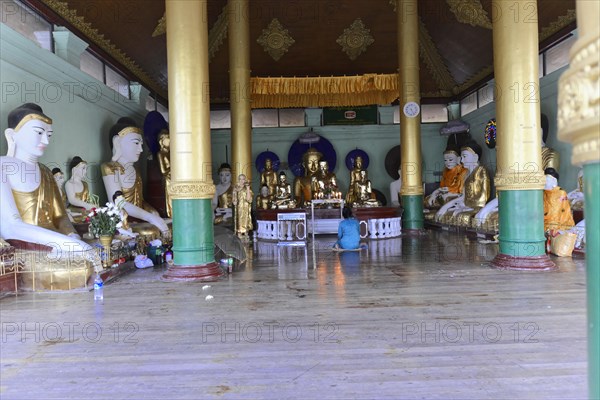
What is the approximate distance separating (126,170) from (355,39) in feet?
21.9

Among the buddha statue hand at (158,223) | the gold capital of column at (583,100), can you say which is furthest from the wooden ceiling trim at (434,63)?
the gold capital of column at (583,100)

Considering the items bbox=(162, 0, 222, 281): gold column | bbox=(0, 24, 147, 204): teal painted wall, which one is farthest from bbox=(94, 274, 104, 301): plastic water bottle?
bbox=(0, 24, 147, 204): teal painted wall

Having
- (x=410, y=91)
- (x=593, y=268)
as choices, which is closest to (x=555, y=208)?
(x=410, y=91)

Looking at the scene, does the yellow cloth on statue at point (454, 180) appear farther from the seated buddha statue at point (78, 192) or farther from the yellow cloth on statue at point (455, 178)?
the seated buddha statue at point (78, 192)

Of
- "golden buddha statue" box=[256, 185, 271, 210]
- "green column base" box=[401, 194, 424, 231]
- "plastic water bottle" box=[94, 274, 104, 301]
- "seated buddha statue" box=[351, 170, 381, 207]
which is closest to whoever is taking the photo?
"plastic water bottle" box=[94, 274, 104, 301]

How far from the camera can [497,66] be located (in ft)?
17.3

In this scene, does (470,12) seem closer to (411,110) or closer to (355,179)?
(411,110)

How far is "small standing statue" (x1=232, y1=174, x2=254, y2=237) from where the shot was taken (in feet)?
28.0

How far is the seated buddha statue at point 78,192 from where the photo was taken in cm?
657

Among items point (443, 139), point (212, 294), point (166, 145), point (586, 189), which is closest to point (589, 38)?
point (586, 189)

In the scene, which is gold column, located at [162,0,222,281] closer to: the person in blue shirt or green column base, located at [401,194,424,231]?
the person in blue shirt

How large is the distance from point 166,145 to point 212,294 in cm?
586

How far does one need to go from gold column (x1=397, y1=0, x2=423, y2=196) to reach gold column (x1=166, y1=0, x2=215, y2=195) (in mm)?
5576

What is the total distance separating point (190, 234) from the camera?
4957 millimetres
